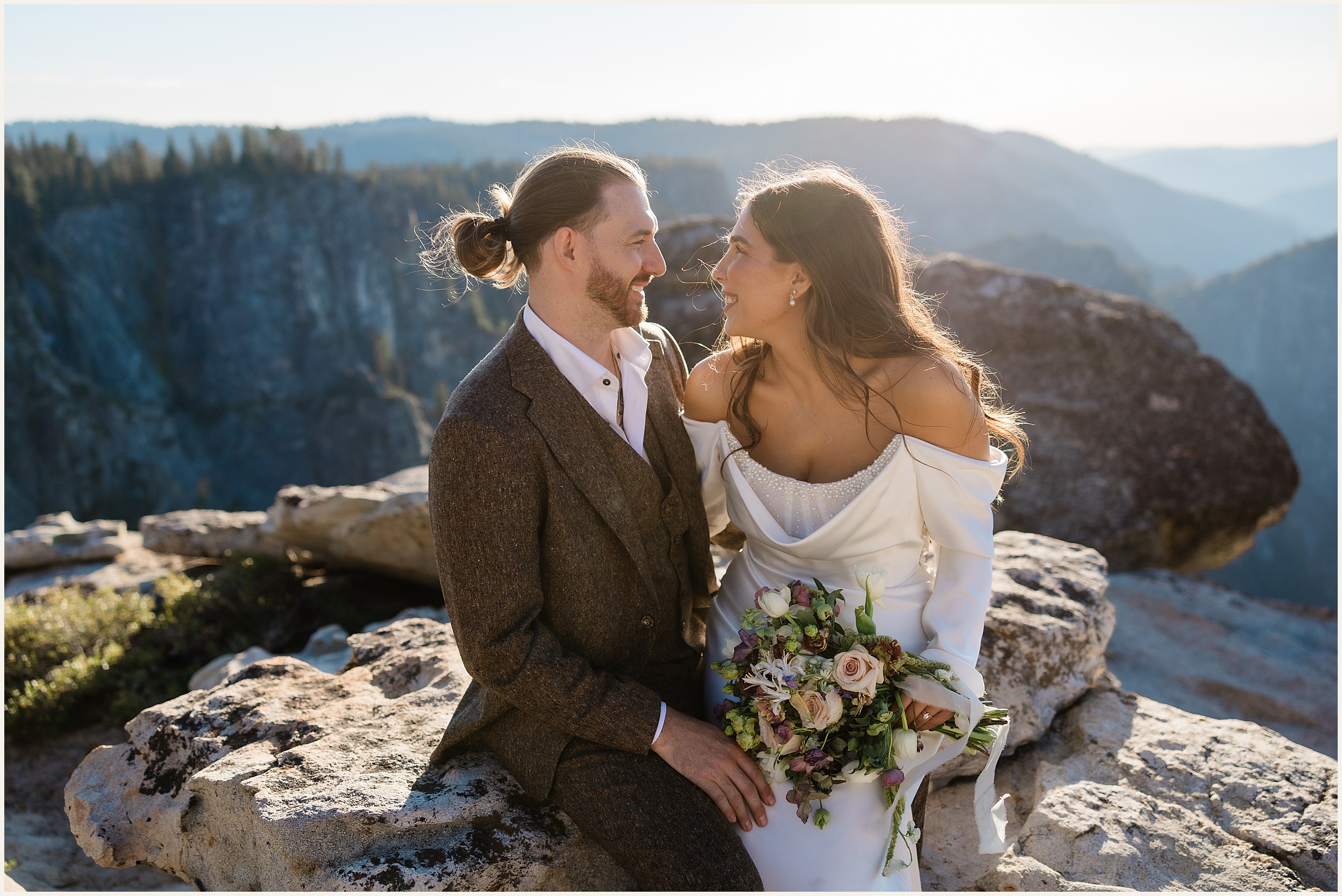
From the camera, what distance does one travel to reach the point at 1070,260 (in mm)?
81500

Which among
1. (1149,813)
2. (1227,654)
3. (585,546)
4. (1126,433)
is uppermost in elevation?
(585,546)

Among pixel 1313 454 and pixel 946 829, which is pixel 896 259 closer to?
pixel 946 829

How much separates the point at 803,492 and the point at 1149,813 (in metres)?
1.91

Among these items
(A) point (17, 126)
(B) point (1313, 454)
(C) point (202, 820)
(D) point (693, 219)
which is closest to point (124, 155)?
(A) point (17, 126)

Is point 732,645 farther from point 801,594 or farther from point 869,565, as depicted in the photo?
point 869,565

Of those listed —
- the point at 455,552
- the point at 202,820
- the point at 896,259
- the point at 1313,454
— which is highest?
the point at 896,259

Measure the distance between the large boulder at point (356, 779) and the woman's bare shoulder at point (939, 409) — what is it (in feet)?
4.55

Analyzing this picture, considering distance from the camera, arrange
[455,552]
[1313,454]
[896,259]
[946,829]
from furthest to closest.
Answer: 1. [1313,454]
2. [946,829]
3. [896,259]
4. [455,552]

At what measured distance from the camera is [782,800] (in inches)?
99.3

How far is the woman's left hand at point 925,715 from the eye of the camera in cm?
251

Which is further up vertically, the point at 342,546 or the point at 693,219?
the point at 693,219

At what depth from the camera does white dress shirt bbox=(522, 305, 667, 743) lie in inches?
105

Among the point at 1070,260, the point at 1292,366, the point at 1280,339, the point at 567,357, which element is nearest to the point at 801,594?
the point at 567,357

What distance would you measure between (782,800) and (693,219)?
897 centimetres
